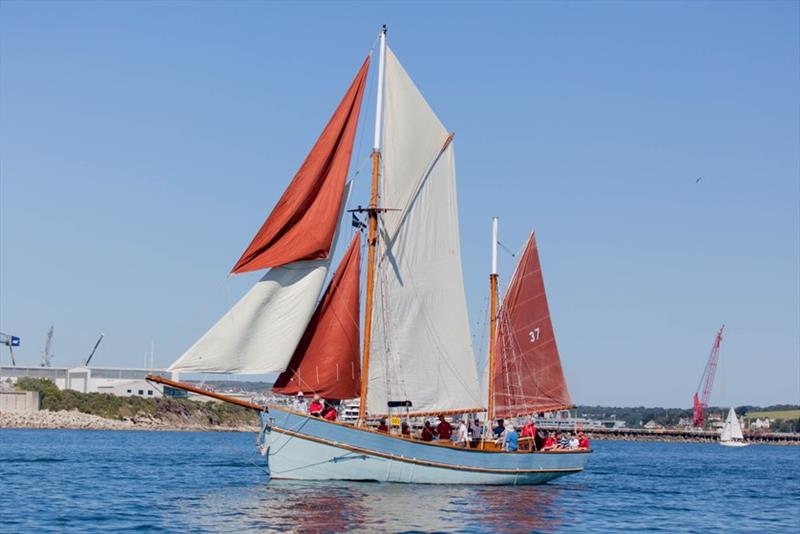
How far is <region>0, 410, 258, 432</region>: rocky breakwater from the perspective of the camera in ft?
531

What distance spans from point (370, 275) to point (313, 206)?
4.85m

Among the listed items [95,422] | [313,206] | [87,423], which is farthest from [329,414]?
[95,422]

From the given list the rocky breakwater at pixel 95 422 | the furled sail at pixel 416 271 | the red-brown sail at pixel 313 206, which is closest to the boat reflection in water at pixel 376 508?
the furled sail at pixel 416 271

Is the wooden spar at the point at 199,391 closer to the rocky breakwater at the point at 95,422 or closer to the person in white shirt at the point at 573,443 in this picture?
the person in white shirt at the point at 573,443

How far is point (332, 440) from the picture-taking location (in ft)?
159

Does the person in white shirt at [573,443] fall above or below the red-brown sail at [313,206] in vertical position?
below

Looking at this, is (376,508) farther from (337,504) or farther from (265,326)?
(265,326)

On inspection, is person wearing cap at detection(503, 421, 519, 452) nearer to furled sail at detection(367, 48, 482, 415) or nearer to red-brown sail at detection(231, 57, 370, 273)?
furled sail at detection(367, 48, 482, 415)

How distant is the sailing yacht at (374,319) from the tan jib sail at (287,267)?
0.17 ft

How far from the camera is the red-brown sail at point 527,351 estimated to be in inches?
2517

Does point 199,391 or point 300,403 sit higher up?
point 199,391

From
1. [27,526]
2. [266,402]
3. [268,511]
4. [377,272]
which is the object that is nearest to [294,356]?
[266,402]

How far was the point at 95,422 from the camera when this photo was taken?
569 ft

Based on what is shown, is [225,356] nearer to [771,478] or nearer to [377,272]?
[377,272]
